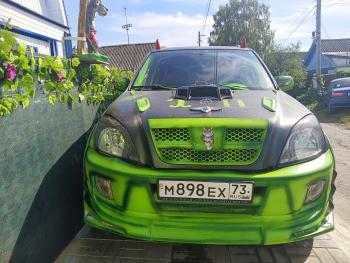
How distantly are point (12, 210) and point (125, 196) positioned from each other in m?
0.68

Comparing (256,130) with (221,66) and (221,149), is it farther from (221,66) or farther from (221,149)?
(221,66)

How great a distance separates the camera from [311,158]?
2.41m

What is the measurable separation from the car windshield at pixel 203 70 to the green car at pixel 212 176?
3.26 feet

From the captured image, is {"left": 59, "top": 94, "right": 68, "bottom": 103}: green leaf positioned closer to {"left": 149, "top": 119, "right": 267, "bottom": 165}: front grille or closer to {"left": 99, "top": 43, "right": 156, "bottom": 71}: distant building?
{"left": 149, "top": 119, "right": 267, "bottom": 165}: front grille

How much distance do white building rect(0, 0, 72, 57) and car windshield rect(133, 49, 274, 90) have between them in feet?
16.6

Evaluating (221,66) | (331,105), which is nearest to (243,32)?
(331,105)

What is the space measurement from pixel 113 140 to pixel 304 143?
131cm

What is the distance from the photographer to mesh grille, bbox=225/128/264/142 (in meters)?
2.36

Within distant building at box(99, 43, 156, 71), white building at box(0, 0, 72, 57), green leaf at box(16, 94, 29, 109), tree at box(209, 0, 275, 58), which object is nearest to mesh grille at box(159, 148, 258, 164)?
green leaf at box(16, 94, 29, 109)

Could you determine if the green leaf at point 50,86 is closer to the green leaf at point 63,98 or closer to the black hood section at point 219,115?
the green leaf at point 63,98

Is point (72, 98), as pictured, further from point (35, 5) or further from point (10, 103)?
point (35, 5)

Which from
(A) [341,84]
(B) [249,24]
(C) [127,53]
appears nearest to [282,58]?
(B) [249,24]

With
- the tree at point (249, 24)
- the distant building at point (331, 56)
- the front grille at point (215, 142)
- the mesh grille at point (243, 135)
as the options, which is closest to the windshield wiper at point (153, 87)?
the front grille at point (215, 142)

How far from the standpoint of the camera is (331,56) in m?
34.5
